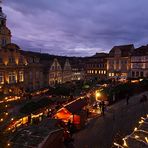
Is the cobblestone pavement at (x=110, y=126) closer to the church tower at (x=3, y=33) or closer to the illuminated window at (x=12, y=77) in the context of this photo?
the illuminated window at (x=12, y=77)

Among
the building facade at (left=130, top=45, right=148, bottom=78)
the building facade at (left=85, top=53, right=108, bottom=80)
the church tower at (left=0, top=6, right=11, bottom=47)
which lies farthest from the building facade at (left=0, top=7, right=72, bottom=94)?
the building facade at (left=130, top=45, right=148, bottom=78)

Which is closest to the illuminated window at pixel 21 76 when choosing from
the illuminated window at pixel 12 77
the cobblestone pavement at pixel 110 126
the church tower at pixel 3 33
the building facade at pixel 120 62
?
the illuminated window at pixel 12 77

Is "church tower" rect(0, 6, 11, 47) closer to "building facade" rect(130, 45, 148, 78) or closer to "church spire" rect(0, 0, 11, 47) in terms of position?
"church spire" rect(0, 0, 11, 47)

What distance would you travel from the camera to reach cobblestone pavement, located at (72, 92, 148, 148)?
2052 cm

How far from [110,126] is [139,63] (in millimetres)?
43237

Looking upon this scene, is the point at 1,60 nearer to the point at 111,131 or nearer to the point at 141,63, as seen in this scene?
the point at 111,131

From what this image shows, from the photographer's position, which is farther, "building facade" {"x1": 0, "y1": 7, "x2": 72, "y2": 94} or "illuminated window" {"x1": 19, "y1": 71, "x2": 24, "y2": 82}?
"illuminated window" {"x1": 19, "y1": 71, "x2": 24, "y2": 82}

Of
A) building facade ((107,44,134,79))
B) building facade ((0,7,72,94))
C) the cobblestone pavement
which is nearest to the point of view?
the cobblestone pavement

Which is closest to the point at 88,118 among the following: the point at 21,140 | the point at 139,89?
the point at 21,140

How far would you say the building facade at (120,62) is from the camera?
222 feet

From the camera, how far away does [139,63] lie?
214ft

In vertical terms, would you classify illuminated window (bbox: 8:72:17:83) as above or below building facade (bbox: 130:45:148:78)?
below

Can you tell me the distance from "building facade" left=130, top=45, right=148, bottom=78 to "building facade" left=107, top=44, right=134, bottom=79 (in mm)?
1219

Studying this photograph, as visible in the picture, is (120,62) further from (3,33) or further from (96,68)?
(3,33)
